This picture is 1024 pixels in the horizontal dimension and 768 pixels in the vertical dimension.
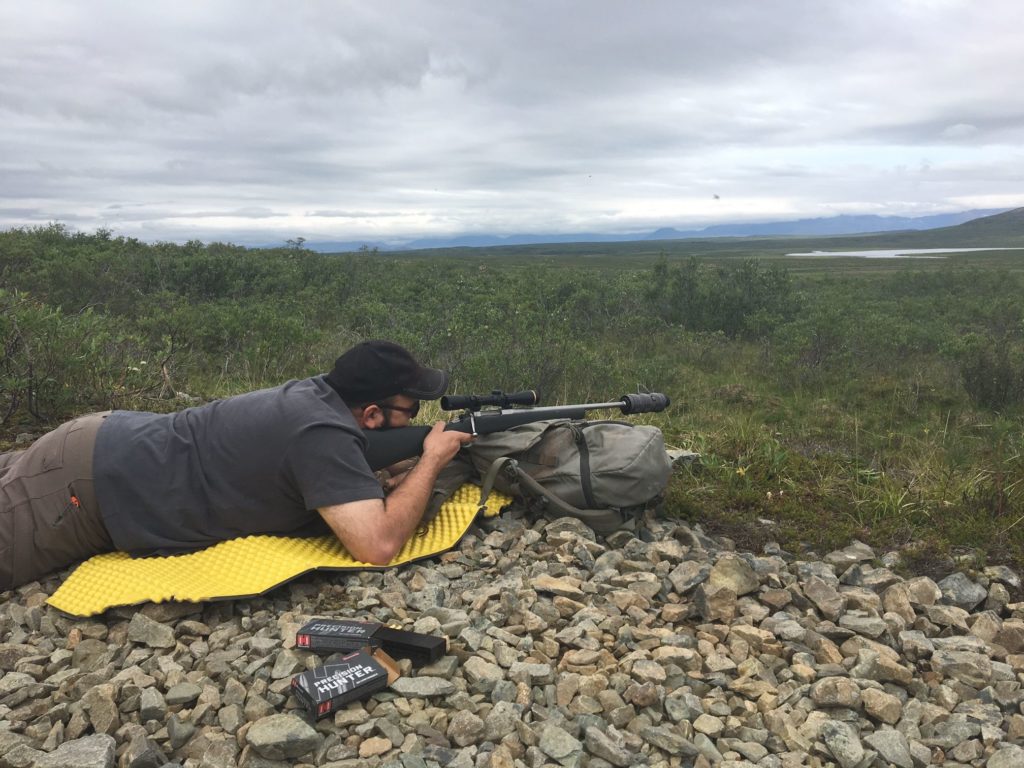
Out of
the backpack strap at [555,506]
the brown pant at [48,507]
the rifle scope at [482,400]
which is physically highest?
the rifle scope at [482,400]

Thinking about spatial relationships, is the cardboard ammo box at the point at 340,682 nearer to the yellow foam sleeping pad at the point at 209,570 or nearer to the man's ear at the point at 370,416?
the yellow foam sleeping pad at the point at 209,570

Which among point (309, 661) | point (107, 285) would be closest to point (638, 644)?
point (309, 661)

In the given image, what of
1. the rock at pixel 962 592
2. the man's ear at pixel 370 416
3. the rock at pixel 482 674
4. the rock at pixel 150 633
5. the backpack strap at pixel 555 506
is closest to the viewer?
the rock at pixel 482 674

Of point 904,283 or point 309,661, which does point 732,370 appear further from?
point 904,283

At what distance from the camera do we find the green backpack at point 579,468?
442cm

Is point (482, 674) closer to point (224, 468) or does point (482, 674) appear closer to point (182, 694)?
point (182, 694)

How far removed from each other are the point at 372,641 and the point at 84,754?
1055mm

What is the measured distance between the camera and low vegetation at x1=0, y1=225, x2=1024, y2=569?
4.91 m

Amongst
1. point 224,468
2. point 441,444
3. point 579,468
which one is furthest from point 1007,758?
point 224,468

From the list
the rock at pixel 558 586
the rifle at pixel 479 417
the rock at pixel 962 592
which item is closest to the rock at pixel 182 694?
the rifle at pixel 479 417

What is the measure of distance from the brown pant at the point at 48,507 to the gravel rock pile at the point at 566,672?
18 centimetres

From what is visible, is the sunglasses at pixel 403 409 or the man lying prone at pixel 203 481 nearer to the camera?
the man lying prone at pixel 203 481

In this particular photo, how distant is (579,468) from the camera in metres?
4.46

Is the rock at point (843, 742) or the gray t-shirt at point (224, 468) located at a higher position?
the gray t-shirt at point (224, 468)
